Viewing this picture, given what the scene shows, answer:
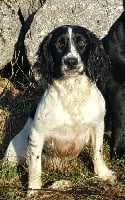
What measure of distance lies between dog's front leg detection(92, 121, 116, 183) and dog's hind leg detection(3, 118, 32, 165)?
2.14 ft

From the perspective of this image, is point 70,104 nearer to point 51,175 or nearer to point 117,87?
point 51,175

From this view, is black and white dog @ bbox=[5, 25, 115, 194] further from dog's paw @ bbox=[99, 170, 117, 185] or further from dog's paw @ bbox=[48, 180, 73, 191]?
dog's paw @ bbox=[48, 180, 73, 191]

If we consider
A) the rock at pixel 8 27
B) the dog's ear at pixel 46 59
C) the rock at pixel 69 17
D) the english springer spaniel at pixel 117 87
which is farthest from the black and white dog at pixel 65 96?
the rock at pixel 8 27

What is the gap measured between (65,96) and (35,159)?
63 cm

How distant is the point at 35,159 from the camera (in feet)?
16.1

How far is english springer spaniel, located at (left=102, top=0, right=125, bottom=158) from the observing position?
18.4 feet

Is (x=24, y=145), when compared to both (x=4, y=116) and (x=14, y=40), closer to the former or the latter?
(x=4, y=116)

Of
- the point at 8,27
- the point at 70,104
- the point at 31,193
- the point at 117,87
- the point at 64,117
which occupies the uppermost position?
the point at 8,27

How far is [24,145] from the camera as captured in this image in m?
5.27

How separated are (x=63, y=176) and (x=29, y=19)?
2860 millimetres

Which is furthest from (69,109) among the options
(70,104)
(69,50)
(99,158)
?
(99,158)

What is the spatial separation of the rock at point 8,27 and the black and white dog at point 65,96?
2278 millimetres

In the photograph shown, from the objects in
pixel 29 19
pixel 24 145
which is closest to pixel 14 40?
pixel 29 19

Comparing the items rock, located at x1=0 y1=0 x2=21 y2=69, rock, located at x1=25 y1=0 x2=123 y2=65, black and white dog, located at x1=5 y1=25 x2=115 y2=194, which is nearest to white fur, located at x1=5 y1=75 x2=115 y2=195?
black and white dog, located at x1=5 y1=25 x2=115 y2=194
